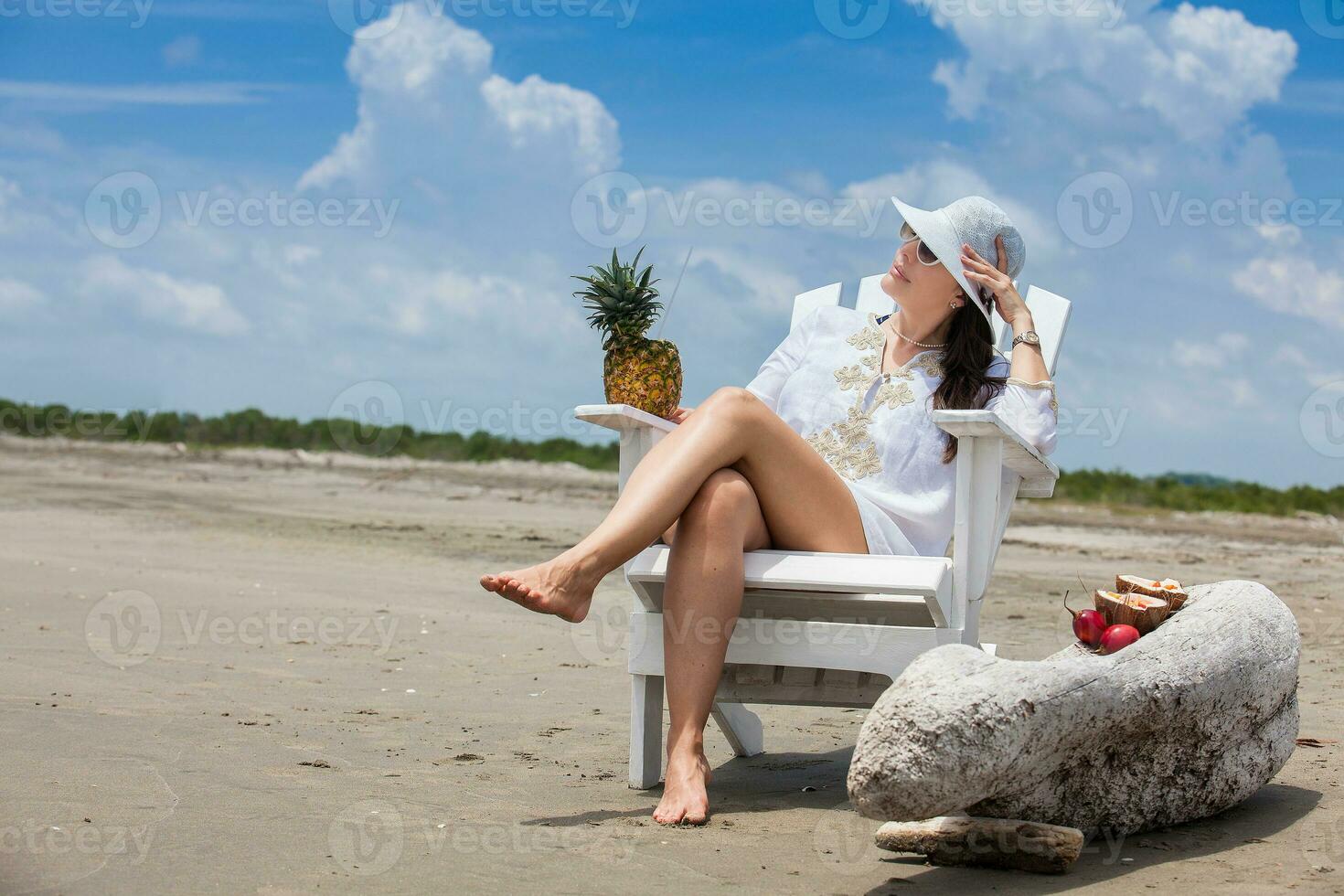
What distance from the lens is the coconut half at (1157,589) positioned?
277cm

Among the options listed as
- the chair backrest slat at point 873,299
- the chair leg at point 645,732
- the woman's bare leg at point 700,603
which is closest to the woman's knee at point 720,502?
the woman's bare leg at point 700,603

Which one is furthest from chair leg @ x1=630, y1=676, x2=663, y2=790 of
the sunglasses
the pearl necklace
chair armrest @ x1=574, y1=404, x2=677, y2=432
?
the sunglasses

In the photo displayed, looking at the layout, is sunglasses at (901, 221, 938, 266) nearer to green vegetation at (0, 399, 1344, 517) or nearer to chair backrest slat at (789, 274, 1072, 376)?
chair backrest slat at (789, 274, 1072, 376)

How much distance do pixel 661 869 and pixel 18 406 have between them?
23612 mm

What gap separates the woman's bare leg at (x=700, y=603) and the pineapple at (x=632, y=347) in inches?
19.3

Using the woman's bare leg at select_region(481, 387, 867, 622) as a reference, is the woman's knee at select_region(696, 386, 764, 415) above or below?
above

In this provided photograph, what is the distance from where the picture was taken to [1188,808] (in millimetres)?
2650

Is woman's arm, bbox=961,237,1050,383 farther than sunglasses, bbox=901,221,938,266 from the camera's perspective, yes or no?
No

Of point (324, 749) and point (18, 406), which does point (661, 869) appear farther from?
point (18, 406)

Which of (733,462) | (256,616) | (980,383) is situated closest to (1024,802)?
(733,462)

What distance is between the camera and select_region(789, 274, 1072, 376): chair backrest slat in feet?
12.3

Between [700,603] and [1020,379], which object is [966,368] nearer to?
[1020,379]

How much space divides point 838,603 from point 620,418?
0.71 m

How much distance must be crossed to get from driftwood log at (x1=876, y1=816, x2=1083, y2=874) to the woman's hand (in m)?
1.44
